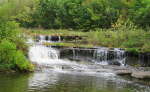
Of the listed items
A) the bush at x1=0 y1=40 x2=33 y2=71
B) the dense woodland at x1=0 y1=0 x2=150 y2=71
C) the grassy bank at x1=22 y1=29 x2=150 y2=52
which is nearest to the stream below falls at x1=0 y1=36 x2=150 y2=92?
the bush at x1=0 y1=40 x2=33 y2=71

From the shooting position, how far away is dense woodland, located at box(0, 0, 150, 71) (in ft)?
178

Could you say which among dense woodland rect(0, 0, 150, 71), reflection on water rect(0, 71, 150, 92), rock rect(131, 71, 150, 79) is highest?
dense woodland rect(0, 0, 150, 71)

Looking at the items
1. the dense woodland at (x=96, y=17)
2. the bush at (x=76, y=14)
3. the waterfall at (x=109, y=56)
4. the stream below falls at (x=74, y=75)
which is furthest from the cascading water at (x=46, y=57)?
the bush at (x=76, y=14)

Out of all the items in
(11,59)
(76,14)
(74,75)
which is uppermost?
(76,14)

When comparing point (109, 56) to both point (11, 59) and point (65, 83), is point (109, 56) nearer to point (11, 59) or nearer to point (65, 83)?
point (11, 59)

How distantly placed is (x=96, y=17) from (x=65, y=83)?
4488 cm

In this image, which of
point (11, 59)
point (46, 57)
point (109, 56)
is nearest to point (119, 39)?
point (109, 56)

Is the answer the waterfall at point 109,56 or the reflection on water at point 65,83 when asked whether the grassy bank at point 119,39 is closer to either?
the waterfall at point 109,56

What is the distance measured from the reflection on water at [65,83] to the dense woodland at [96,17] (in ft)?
52.7

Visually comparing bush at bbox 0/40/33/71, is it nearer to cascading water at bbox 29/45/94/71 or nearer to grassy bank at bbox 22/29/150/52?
cascading water at bbox 29/45/94/71

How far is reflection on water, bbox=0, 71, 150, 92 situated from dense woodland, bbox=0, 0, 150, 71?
1608cm

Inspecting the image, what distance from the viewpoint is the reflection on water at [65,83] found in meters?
27.5

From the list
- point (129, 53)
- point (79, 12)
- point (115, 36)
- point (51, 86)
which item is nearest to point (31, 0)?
point (79, 12)

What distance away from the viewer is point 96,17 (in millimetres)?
73750
